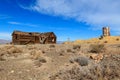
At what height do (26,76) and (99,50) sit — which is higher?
(99,50)

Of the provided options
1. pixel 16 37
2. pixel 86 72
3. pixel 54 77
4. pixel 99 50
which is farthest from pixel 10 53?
pixel 16 37

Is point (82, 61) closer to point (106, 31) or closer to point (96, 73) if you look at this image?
point (96, 73)

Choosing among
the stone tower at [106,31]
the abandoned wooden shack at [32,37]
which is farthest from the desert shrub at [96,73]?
the stone tower at [106,31]

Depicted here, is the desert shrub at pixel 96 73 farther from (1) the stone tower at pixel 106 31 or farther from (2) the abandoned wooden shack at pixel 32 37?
(1) the stone tower at pixel 106 31

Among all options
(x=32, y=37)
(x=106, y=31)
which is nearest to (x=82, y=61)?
(x=32, y=37)

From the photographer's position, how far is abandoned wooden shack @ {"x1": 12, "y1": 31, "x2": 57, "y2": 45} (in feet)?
153

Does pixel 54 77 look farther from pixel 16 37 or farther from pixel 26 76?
pixel 16 37

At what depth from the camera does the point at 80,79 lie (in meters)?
9.54

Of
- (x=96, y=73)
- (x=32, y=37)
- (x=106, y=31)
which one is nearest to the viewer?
(x=96, y=73)

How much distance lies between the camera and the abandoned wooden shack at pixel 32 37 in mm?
46594

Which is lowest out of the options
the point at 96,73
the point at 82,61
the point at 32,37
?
the point at 96,73

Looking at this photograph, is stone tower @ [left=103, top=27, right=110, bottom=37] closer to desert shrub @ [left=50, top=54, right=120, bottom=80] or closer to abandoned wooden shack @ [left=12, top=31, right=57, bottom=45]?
abandoned wooden shack @ [left=12, top=31, right=57, bottom=45]

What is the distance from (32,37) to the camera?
47500 mm

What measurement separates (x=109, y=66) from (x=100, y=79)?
5.21 ft
